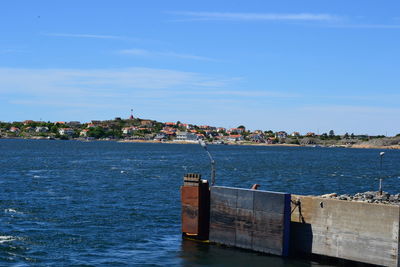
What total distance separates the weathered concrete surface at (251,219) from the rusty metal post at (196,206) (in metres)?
0.56

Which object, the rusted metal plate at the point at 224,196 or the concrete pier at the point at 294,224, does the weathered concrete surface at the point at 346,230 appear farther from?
the rusted metal plate at the point at 224,196

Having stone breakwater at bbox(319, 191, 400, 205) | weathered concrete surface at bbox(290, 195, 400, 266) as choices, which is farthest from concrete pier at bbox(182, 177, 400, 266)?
stone breakwater at bbox(319, 191, 400, 205)

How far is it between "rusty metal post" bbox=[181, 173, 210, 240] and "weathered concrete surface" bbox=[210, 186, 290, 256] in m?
0.56

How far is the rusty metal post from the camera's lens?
90.1 ft

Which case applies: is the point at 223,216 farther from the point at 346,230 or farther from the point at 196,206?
the point at 346,230

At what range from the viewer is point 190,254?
25.7 meters

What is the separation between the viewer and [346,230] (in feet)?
75.3

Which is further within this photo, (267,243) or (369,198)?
(369,198)

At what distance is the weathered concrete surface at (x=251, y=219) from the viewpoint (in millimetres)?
24438

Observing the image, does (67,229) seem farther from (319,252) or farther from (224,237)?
(319,252)

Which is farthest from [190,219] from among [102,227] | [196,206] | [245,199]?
[102,227]

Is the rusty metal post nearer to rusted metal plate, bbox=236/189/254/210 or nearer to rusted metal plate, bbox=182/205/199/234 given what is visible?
rusted metal plate, bbox=182/205/199/234

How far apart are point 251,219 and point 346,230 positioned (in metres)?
4.42

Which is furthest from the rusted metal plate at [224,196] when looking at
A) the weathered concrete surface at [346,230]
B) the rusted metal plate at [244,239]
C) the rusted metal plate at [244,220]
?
the weathered concrete surface at [346,230]
